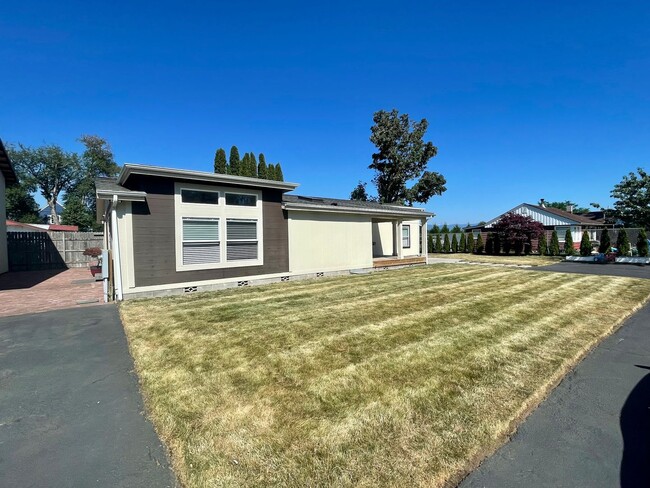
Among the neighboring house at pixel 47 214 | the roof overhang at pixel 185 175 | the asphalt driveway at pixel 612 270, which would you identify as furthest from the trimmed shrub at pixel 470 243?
the neighboring house at pixel 47 214

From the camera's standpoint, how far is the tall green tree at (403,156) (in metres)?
27.9

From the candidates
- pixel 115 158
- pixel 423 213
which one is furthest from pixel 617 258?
pixel 115 158

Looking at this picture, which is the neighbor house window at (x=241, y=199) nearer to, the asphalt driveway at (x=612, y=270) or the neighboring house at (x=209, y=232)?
the neighboring house at (x=209, y=232)

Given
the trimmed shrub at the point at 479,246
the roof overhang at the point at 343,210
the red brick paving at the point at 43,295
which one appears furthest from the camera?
the trimmed shrub at the point at 479,246

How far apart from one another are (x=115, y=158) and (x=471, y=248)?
45.8 m

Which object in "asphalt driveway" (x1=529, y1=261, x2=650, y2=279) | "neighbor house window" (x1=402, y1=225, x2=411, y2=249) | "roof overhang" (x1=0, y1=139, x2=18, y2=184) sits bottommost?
"asphalt driveway" (x1=529, y1=261, x2=650, y2=279)

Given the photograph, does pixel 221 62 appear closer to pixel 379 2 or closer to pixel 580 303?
pixel 379 2

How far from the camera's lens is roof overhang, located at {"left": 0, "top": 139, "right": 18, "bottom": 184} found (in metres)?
12.3

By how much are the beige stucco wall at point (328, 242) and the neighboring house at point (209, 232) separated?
4 cm

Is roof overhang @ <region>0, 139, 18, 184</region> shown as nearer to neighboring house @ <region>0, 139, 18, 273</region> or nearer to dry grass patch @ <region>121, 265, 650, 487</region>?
neighboring house @ <region>0, 139, 18, 273</region>

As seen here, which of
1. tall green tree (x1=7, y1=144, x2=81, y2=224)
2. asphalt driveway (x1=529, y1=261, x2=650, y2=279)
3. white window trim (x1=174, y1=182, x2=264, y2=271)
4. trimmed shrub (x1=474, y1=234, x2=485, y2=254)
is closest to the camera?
white window trim (x1=174, y1=182, x2=264, y2=271)

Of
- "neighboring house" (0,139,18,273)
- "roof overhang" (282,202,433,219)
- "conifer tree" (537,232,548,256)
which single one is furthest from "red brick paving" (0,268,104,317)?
"conifer tree" (537,232,548,256)

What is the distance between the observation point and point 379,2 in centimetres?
968

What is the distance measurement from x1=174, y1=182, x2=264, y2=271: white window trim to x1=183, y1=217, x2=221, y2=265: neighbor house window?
0.09 m
